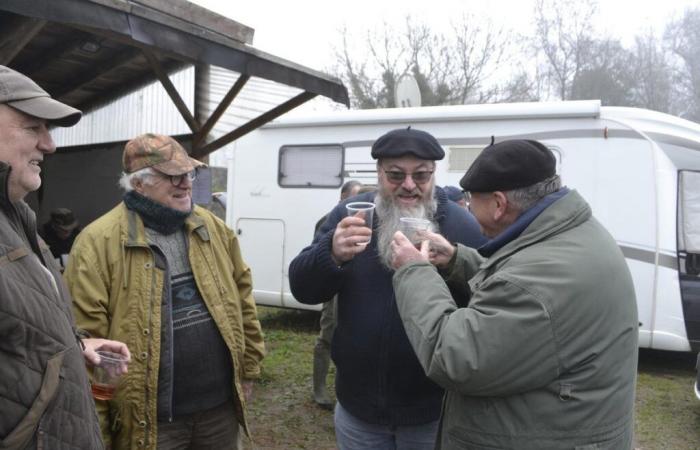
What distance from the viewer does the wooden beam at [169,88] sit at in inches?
192

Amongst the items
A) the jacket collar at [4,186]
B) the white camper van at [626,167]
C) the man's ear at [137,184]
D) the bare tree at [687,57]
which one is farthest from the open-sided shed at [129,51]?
the bare tree at [687,57]

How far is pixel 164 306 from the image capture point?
7.86 feet

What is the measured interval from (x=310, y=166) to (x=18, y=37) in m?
4.73

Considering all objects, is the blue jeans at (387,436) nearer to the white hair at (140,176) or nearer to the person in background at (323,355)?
the white hair at (140,176)

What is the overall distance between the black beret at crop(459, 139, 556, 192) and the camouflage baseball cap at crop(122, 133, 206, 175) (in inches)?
55.0

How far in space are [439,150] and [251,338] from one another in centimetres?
132

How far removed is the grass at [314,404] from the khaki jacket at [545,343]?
3073 mm

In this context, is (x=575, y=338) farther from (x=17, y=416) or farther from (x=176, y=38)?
(x=176, y=38)

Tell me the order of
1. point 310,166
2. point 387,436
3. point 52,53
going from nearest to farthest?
point 387,436, point 52,53, point 310,166

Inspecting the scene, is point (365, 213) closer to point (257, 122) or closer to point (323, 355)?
point (323, 355)

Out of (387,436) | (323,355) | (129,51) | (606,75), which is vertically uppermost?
(606,75)

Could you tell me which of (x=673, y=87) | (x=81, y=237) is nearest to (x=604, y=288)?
(x=81, y=237)

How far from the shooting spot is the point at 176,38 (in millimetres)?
3674

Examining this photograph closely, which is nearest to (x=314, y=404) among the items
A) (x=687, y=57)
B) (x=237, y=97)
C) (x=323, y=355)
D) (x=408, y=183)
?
(x=323, y=355)
